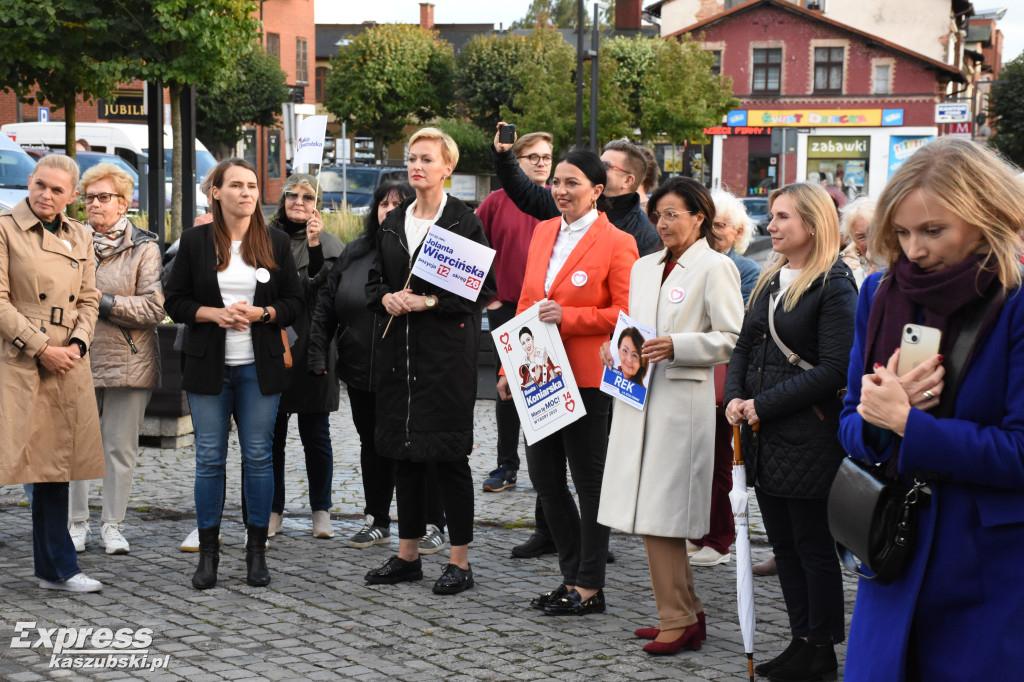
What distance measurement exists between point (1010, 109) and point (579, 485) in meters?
67.3

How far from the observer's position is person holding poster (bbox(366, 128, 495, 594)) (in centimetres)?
580

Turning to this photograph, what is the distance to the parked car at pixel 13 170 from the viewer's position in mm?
16641

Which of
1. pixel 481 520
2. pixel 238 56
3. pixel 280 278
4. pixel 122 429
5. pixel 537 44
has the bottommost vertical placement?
pixel 481 520

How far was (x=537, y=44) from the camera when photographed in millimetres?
55938

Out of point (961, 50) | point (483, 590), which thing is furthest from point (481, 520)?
point (961, 50)

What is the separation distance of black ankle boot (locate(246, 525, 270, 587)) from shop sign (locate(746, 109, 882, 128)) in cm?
5541

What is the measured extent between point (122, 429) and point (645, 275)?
3.22 metres

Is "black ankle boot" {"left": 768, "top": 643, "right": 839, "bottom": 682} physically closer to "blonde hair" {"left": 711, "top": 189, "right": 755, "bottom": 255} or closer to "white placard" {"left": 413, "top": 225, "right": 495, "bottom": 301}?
"white placard" {"left": 413, "top": 225, "right": 495, "bottom": 301}

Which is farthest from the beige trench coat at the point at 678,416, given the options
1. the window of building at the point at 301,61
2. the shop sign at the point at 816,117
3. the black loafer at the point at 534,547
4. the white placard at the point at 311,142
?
the window of building at the point at 301,61

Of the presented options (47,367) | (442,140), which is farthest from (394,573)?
(442,140)

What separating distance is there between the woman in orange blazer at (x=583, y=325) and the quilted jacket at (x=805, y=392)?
0.93 metres

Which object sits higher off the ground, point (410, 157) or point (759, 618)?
point (410, 157)

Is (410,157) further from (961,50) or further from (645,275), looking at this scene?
(961,50)

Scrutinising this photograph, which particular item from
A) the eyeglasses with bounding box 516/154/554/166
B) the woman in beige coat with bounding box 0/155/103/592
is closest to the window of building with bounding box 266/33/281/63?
the eyeglasses with bounding box 516/154/554/166
